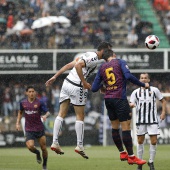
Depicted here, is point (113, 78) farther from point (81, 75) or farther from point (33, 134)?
point (33, 134)

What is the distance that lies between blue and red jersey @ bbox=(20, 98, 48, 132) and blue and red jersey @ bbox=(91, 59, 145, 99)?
130 inches

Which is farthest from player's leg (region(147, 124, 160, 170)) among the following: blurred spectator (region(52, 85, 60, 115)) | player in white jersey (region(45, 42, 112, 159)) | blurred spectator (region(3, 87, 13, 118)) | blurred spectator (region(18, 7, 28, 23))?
blurred spectator (region(18, 7, 28, 23))

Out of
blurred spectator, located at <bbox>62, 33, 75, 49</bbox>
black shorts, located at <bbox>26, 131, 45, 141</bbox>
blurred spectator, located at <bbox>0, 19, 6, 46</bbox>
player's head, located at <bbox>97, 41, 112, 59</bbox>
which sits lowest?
black shorts, located at <bbox>26, 131, 45, 141</bbox>

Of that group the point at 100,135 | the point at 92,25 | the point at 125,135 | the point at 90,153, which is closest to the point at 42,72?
the point at 92,25

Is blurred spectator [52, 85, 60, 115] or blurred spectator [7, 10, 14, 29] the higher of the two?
blurred spectator [7, 10, 14, 29]

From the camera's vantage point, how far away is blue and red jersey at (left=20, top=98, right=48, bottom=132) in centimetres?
1659

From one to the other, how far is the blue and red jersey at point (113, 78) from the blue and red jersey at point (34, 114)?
331cm

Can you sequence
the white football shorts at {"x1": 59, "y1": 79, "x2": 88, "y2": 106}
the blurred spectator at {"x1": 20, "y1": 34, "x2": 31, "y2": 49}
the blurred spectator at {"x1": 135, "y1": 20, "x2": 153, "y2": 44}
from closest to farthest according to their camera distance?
the white football shorts at {"x1": 59, "y1": 79, "x2": 88, "y2": 106}
the blurred spectator at {"x1": 20, "y1": 34, "x2": 31, "y2": 49}
the blurred spectator at {"x1": 135, "y1": 20, "x2": 153, "y2": 44}

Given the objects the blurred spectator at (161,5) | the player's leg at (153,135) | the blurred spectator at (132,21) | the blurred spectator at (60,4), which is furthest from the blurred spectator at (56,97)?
the player's leg at (153,135)

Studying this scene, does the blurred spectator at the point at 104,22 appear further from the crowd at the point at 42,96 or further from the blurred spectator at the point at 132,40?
the crowd at the point at 42,96

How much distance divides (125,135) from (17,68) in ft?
57.8

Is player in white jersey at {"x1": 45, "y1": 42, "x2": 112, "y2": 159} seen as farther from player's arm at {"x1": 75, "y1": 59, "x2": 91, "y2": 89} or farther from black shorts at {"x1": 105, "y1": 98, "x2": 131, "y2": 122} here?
black shorts at {"x1": 105, "y1": 98, "x2": 131, "y2": 122}

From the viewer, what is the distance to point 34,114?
54.8ft

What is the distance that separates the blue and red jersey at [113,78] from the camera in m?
13.5
